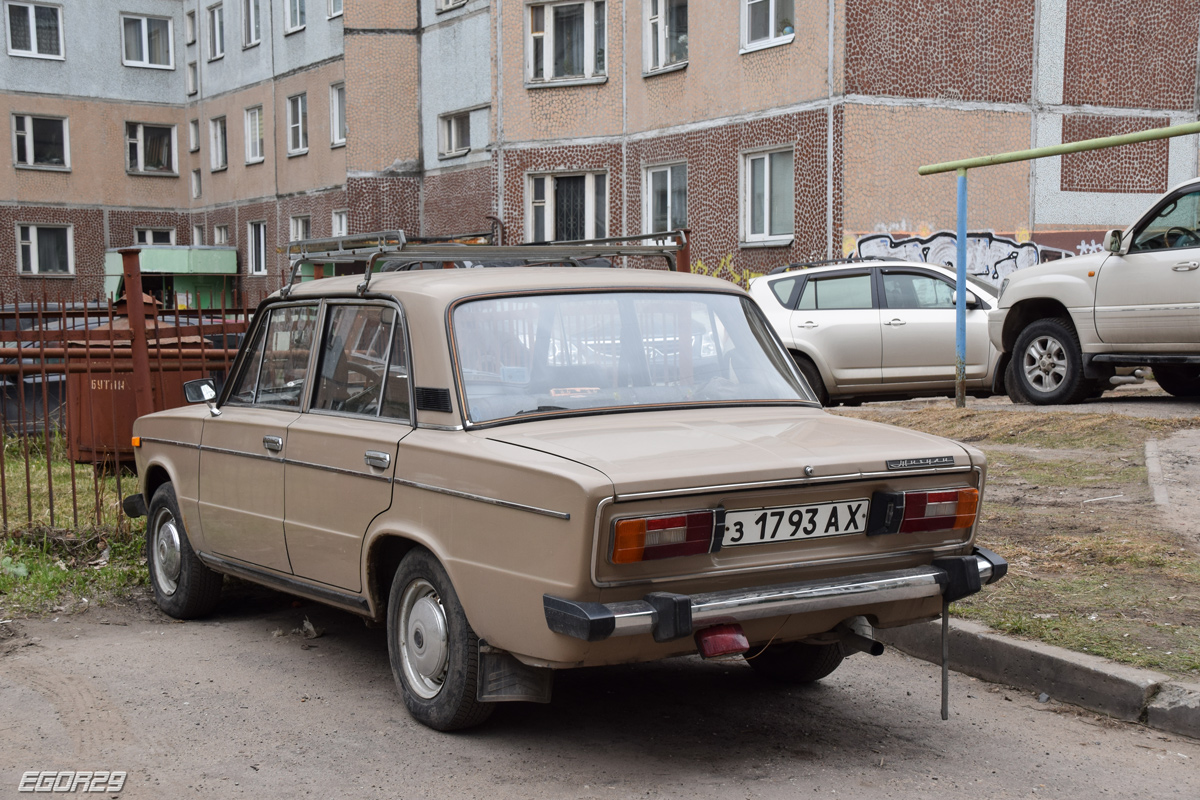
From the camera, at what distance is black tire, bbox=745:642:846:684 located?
498 centimetres

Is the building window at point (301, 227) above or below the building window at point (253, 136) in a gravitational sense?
below

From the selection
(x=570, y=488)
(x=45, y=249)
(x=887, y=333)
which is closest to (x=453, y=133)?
(x=887, y=333)

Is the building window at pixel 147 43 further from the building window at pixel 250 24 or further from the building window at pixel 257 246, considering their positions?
the building window at pixel 257 246

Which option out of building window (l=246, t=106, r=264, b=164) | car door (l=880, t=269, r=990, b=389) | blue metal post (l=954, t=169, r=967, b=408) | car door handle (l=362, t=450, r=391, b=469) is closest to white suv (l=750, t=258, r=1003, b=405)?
car door (l=880, t=269, r=990, b=389)

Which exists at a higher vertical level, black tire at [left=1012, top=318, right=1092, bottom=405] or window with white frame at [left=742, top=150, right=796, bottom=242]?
window with white frame at [left=742, top=150, right=796, bottom=242]

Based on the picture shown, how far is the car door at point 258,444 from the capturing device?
536cm

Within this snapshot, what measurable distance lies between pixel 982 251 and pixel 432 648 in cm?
1624

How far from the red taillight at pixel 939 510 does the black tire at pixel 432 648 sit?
1.51 m

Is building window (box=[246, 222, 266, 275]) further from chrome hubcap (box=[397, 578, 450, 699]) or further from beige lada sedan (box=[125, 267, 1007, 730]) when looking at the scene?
chrome hubcap (box=[397, 578, 450, 699])

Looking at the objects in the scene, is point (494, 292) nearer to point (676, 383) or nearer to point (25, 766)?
point (676, 383)

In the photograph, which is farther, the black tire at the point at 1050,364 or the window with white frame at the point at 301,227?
the window with white frame at the point at 301,227

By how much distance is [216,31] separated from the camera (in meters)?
37.8

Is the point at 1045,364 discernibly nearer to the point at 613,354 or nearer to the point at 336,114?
the point at 613,354

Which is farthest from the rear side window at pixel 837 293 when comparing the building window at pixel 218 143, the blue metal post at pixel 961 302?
the building window at pixel 218 143
